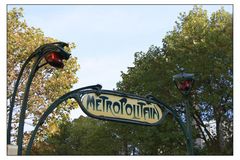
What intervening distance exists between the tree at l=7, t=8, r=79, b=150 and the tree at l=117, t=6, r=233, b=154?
5679 millimetres

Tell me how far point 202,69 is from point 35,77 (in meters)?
9.32

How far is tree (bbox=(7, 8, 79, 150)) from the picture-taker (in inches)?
851

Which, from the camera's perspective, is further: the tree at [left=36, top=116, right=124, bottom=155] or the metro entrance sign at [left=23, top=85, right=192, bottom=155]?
the tree at [left=36, top=116, right=124, bottom=155]

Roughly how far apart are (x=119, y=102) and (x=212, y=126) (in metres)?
16.7

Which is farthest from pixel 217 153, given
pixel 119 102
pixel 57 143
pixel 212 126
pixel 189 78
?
pixel 57 143

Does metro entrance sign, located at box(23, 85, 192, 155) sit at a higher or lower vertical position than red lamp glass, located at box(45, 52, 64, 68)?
lower

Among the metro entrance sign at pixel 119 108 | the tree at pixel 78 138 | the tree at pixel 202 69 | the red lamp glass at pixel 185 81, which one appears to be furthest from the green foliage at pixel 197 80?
the metro entrance sign at pixel 119 108

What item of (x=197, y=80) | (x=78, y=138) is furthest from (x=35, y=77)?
(x=78, y=138)

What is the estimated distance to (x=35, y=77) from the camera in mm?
22125

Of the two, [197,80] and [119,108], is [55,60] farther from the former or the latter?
[197,80]

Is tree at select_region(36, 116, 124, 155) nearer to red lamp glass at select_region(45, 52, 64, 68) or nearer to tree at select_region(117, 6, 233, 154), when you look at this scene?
tree at select_region(117, 6, 233, 154)

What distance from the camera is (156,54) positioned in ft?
Result: 90.4

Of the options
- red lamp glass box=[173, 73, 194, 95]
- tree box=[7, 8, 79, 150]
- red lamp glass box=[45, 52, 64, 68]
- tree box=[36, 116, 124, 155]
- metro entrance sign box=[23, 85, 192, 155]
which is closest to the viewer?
red lamp glass box=[45, 52, 64, 68]

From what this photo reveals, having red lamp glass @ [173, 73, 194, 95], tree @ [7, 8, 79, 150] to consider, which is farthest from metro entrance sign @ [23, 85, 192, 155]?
tree @ [7, 8, 79, 150]
